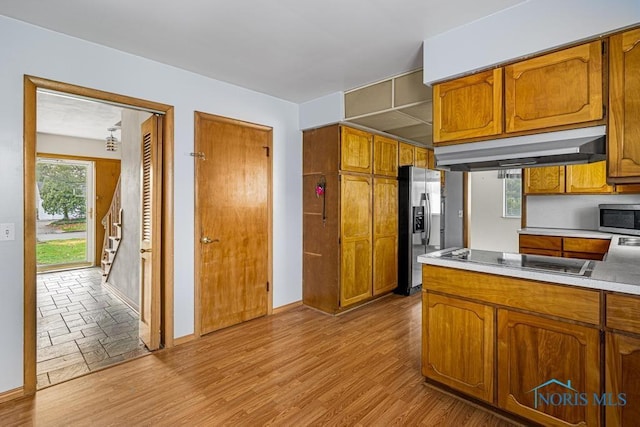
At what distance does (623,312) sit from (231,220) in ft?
10.1

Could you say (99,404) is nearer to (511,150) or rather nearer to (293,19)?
(293,19)

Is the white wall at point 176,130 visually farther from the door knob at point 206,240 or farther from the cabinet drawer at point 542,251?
the cabinet drawer at point 542,251

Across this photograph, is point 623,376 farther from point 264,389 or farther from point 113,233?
point 113,233

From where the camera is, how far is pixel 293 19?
85.5 inches

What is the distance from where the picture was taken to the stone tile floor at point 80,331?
2607mm

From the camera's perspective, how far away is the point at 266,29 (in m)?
2.30

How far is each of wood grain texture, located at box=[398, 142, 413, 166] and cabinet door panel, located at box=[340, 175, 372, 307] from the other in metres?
0.84

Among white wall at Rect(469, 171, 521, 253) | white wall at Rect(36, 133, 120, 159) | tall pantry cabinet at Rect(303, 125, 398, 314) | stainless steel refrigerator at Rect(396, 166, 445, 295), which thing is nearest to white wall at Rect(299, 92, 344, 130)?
tall pantry cabinet at Rect(303, 125, 398, 314)

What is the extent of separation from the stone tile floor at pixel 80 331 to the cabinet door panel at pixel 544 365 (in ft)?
9.45

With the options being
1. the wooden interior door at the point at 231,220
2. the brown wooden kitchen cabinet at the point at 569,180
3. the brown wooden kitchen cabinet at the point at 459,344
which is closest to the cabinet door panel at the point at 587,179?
the brown wooden kitchen cabinet at the point at 569,180

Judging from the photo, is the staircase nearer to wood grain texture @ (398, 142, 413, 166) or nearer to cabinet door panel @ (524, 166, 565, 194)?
wood grain texture @ (398, 142, 413, 166)

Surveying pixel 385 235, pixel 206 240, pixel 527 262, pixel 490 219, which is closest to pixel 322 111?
pixel 385 235

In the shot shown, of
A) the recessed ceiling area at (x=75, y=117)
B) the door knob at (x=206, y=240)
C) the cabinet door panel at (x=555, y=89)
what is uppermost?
the recessed ceiling area at (x=75, y=117)

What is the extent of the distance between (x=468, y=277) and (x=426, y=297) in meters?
0.35
